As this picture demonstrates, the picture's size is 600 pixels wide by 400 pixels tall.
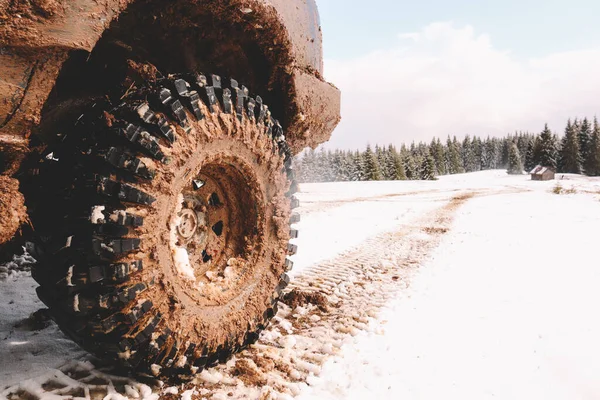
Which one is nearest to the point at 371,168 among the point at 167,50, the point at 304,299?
the point at 304,299

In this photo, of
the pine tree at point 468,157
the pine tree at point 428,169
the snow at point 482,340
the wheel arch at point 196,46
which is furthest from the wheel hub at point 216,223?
the pine tree at point 468,157

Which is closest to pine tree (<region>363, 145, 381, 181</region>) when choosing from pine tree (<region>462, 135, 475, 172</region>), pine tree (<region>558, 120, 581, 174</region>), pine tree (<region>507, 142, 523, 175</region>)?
pine tree (<region>558, 120, 581, 174</region>)

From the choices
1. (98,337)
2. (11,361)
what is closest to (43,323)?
(11,361)

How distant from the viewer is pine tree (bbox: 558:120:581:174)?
64250 millimetres

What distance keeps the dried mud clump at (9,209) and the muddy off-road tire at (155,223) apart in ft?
Answer: 0.54

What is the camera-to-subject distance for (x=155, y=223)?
1.61 m

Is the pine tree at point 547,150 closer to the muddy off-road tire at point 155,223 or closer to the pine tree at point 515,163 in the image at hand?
the pine tree at point 515,163

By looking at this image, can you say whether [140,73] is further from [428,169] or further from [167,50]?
[428,169]

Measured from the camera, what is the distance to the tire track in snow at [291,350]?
178 cm

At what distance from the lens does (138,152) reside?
157cm

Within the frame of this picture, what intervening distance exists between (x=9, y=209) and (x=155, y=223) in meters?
0.50

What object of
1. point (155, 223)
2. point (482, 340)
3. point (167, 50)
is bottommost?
point (482, 340)

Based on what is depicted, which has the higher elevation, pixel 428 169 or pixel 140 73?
pixel 428 169

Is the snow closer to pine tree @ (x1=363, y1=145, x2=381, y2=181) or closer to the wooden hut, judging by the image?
the wooden hut
